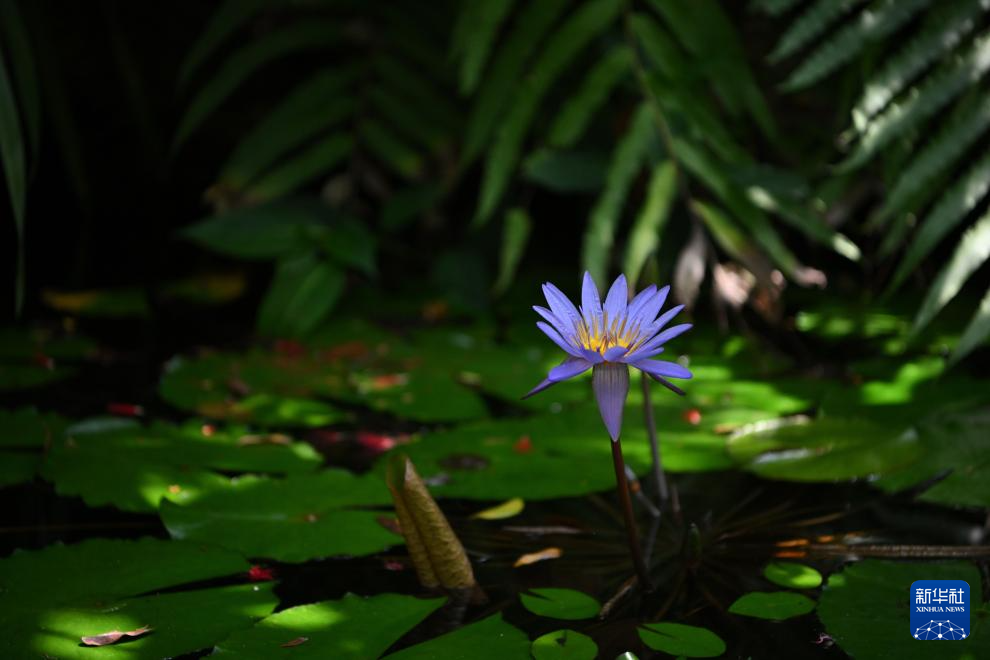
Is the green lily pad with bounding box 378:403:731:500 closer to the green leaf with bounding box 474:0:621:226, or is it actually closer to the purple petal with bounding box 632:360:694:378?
the purple petal with bounding box 632:360:694:378

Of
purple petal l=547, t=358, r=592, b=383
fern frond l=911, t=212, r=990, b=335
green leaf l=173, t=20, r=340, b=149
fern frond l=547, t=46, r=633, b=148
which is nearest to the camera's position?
purple petal l=547, t=358, r=592, b=383

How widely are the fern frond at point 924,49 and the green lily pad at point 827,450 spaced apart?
58cm

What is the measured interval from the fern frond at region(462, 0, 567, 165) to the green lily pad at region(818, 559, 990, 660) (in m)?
1.41

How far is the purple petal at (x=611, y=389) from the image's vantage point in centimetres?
82

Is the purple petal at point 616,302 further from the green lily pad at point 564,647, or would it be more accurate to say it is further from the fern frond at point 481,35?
the fern frond at point 481,35

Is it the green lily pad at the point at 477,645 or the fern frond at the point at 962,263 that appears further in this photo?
the fern frond at the point at 962,263

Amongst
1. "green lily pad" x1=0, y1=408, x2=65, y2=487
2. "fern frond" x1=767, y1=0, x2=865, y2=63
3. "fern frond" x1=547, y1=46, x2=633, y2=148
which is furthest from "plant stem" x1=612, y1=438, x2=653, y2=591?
"fern frond" x1=547, y1=46, x2=633, y2=148

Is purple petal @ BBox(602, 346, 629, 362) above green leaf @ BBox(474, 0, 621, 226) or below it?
below

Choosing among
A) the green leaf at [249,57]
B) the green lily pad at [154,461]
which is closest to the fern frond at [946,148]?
the green lily pad at [154,461]

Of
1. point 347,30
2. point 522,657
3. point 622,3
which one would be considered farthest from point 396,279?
point 522,657

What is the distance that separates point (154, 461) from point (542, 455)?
56cm

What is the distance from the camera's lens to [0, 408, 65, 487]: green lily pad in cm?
129

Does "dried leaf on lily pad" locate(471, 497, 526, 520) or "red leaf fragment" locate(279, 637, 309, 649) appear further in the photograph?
"dried leaf on lily pad" locate(471, 497, 526, 520)

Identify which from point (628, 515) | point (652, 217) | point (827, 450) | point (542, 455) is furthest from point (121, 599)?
point (652, 217)
